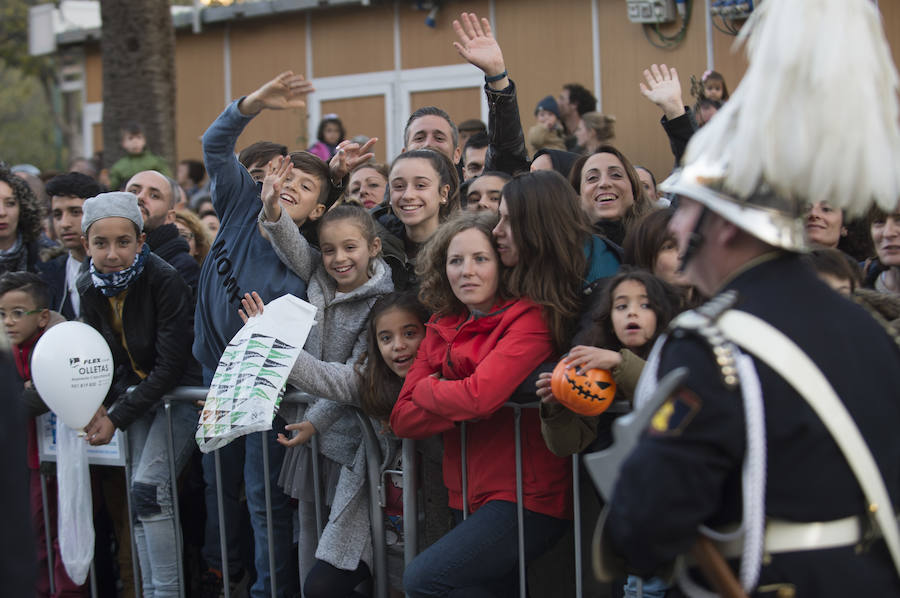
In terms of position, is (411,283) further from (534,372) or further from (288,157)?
(534,372)

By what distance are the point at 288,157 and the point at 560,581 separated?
84.3 inches

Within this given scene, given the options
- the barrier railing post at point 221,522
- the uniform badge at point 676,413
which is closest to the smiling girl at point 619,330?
the uniform badge at point 676,413

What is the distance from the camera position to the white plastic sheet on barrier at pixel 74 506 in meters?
4.28

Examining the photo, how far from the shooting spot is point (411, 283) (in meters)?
4.49

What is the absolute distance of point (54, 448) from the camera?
4566 mm

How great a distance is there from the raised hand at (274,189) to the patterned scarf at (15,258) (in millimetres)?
2270

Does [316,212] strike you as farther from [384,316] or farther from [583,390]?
[583,390]

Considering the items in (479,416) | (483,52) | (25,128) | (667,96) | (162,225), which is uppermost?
(25,128)

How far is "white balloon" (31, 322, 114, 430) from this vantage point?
414 centimetres

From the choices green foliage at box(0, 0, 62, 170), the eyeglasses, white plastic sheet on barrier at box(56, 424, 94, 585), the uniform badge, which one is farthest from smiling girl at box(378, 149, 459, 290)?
green foliage at box(0, 0, 62, 170)

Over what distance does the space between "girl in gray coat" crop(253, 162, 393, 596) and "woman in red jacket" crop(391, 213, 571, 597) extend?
1.44ft

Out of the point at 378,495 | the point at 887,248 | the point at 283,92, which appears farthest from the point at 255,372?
the point at 887,248

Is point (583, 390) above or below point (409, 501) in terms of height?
above

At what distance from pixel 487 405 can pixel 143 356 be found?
1.95 meters
